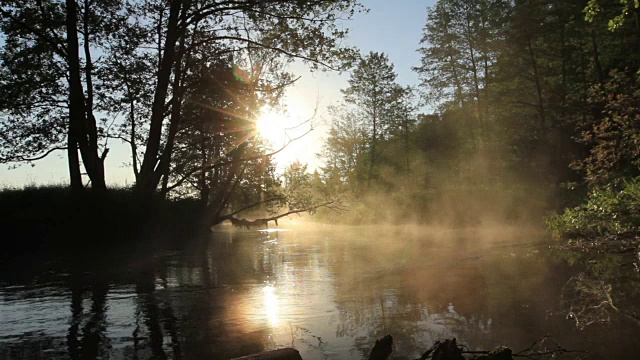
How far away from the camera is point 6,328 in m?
6.80

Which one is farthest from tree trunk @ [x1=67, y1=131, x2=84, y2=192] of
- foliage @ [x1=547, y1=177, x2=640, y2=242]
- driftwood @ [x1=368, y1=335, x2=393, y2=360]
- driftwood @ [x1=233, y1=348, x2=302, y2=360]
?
foliage @ [x1=547, y1=177, x2=640, y2=242]

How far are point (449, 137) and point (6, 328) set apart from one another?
4536 cm

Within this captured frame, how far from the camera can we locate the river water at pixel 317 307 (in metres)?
5.93

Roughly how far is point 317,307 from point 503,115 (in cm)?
3073

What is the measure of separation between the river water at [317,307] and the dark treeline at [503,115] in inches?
230

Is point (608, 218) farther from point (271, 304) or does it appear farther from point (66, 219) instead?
point (66, 219)

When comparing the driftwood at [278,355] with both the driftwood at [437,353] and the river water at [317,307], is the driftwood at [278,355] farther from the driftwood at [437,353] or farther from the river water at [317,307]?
the river water at [317,307]

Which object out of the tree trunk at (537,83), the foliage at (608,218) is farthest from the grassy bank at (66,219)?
the tree trunk at (537,83)

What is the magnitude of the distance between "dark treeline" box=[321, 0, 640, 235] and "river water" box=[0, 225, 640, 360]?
230 inches

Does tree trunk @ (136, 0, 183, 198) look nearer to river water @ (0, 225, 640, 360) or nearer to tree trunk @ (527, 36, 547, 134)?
river water @ (0, 225, 640, 360)

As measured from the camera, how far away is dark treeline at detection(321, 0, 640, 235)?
25.5 m

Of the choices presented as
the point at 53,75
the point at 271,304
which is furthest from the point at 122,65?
the point at 271,304

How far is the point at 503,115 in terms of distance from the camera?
34594 mm

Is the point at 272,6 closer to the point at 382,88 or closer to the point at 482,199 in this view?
the point at 482,199
